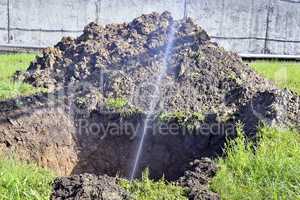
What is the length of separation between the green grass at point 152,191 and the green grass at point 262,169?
33cm

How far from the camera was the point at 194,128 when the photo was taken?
553 centimetres

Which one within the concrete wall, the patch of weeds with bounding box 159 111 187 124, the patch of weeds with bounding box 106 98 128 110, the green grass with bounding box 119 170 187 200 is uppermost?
the concrete wall

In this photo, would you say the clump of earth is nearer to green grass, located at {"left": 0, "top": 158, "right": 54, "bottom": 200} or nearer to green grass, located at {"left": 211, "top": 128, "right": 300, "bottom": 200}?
green grass, located at {"left": 211, "top": 128, "right": 300, "bottom": 200}

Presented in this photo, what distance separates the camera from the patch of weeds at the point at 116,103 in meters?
5.92

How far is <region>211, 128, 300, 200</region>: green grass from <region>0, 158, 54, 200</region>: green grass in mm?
1344

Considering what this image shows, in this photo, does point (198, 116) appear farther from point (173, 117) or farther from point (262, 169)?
point (262, 169)

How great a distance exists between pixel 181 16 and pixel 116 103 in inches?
277

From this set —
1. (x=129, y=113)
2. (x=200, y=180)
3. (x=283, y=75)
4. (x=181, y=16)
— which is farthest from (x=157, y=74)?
(x=181, y=16)

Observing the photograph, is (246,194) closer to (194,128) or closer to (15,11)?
(194,128)

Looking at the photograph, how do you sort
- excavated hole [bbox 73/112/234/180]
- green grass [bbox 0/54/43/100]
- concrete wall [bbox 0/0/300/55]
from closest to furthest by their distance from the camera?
excavated hole [bbox 73/112/234/180]
green grass [bbox 0/54/43/100]
concrete wall [bbox 0/0/300/55]

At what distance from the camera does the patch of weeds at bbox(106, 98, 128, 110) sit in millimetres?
5918

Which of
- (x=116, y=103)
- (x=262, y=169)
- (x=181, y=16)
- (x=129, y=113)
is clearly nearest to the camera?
(x=262, y=169)

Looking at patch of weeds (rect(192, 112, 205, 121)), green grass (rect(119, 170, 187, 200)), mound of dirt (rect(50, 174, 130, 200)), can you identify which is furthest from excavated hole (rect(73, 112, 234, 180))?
mound of dirt (rect(50, 174, 130, 200))

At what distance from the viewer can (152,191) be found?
392 cm
